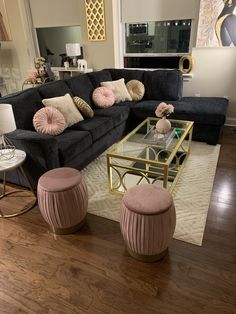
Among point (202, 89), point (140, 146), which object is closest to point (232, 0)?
point (202, 89)

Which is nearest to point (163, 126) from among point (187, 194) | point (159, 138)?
point (159, 138)

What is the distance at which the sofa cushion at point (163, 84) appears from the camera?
3.75 meters

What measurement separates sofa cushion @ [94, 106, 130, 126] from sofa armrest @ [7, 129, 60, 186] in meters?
1.21

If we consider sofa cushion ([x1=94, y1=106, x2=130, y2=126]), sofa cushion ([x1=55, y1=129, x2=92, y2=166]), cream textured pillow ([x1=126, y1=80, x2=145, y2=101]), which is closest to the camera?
sofa cushion ([x1=55, y1=129, x2=92, y2=166])

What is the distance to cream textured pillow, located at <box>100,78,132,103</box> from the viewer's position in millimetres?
3761

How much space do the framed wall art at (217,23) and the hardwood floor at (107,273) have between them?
280cm

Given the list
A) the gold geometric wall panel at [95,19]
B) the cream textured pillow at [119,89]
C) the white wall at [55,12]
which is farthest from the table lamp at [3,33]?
the cream textured pillow at [119,89]

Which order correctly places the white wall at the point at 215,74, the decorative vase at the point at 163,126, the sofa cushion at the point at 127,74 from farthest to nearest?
the sofa cushion at the point at 127,74 → the white wall at the point at 215,74 → the decorative vase at the point at 163,126

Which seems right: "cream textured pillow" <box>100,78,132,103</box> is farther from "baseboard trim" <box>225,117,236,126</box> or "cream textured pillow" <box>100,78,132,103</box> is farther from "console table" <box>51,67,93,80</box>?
"baseboard trim" <box>225,117,236,126</box>

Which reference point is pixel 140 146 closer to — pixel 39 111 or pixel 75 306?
pixel 39 111

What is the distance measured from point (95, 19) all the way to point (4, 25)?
211 cm

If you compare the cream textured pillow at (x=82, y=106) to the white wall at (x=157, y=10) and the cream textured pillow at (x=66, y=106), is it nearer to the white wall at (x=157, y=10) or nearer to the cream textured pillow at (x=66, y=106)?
the cream textured pillow at (x=66, y=106)

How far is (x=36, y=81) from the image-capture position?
4.44 m

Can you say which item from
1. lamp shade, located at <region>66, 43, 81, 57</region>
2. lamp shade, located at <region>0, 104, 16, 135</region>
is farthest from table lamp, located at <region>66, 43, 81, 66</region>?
lamp shade, located at <region>0, 104, 16, 135</region>
